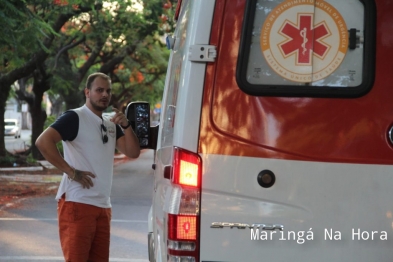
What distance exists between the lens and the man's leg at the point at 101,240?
20.0 feet

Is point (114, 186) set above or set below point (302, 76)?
below

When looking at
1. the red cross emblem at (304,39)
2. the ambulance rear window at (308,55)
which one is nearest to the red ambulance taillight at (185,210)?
the ambulance rear window at (308,55)

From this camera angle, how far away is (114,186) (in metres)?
20.3

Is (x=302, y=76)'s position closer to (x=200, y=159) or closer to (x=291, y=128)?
(x=291, y=128)

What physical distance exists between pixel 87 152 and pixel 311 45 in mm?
2602

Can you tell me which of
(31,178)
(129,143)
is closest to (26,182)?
(31,178)

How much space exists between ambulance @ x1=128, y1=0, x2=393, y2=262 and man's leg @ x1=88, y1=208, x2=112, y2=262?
213 cm

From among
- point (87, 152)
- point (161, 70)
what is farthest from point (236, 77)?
point (161, 70)

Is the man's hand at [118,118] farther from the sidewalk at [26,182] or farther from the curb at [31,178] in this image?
the curb at [31,178]

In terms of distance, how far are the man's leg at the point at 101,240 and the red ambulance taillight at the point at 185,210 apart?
7.06 ft

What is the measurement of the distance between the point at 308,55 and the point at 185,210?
1.03m

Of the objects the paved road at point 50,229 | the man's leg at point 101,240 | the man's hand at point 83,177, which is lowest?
the paved road at point 50,229

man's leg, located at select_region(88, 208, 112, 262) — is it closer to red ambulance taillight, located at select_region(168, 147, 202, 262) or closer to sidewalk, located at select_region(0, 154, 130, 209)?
red ambulance taillight, located at select_region(168, 147, 202, 262)

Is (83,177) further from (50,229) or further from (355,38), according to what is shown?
(50,229)
